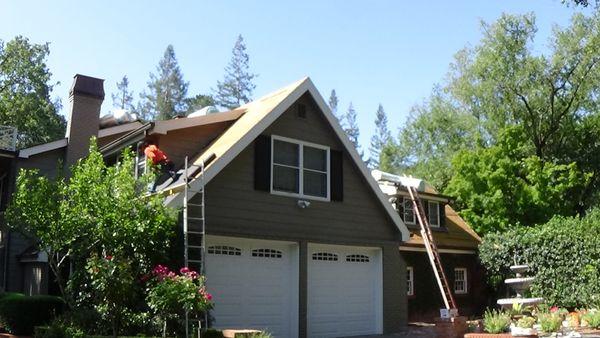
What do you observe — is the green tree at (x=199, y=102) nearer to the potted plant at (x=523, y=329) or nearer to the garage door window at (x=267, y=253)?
the garage door window at (x=267, y=253)

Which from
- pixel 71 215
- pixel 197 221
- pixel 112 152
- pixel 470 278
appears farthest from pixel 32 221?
pixel 470 278

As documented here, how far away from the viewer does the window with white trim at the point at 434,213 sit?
25.7m

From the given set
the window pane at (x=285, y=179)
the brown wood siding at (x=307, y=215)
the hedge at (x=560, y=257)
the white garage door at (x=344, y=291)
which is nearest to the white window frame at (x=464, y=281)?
the hedge at (x=560, y=257)

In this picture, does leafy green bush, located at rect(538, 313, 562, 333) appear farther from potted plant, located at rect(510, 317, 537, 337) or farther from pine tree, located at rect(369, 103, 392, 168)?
pine tree, located at rect(369, 103, 392, 168)

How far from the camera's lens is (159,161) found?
1452cm

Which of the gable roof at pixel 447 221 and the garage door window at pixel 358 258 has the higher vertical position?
the gable roof at pixel 447 221

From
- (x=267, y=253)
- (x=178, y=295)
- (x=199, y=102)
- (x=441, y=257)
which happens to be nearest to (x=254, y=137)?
(x=267, y=253)

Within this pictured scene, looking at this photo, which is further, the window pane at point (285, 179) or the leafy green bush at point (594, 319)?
the leafy green bush at point (594, 319)

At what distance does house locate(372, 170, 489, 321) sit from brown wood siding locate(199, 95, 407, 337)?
4738 mm

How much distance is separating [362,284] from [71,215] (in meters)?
8.73

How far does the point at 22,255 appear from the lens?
17531mm

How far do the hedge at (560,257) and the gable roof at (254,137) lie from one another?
23.2 ft

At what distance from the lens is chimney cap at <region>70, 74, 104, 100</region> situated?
19000 mm

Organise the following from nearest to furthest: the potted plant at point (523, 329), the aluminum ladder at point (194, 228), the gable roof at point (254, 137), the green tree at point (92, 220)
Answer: the potted plant at point (523, 329) < the green tree at point (92, 220) < the aluminum ladder at point (194, 228) < the gable roof at point (254, 137)
